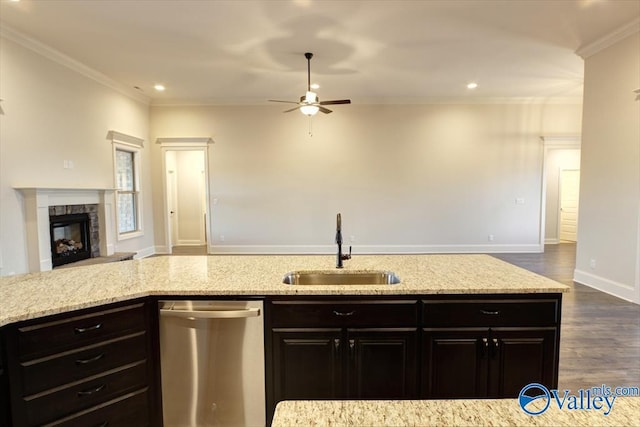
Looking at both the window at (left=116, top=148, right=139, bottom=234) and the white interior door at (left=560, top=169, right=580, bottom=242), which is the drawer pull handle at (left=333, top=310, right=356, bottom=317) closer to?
the window at (left=116, top=148, right=139, bottom=234)

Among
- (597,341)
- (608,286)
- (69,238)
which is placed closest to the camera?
(597,341)

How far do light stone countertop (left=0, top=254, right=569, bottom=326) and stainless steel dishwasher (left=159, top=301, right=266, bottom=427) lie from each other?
123 millimetres

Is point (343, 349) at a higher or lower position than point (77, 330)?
lower

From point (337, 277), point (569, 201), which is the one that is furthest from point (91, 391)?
point (569, 201)

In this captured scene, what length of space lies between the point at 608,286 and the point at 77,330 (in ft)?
18.1

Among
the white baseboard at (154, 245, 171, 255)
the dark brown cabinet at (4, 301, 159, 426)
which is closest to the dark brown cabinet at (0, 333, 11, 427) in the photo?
the dark brown cabinet at (4, 301, 159, 426)

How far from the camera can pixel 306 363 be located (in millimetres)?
1684

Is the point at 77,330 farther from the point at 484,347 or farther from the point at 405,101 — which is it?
the point at 405,101

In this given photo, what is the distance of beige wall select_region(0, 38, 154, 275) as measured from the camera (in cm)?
370

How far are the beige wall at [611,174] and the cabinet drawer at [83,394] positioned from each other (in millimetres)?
5117

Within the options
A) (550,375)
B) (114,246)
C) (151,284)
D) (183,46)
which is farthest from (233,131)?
(550,375)

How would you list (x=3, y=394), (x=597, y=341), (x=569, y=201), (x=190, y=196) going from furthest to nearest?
(x=569, y=201) → (x=190, y=196) → (x=597, y=341) → (x=3, y=394)

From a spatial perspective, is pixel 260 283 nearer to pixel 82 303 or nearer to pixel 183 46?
pixel 82 303

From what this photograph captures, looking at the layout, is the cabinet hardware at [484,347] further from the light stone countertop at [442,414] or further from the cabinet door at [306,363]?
the light stone countertop at [442,414]
